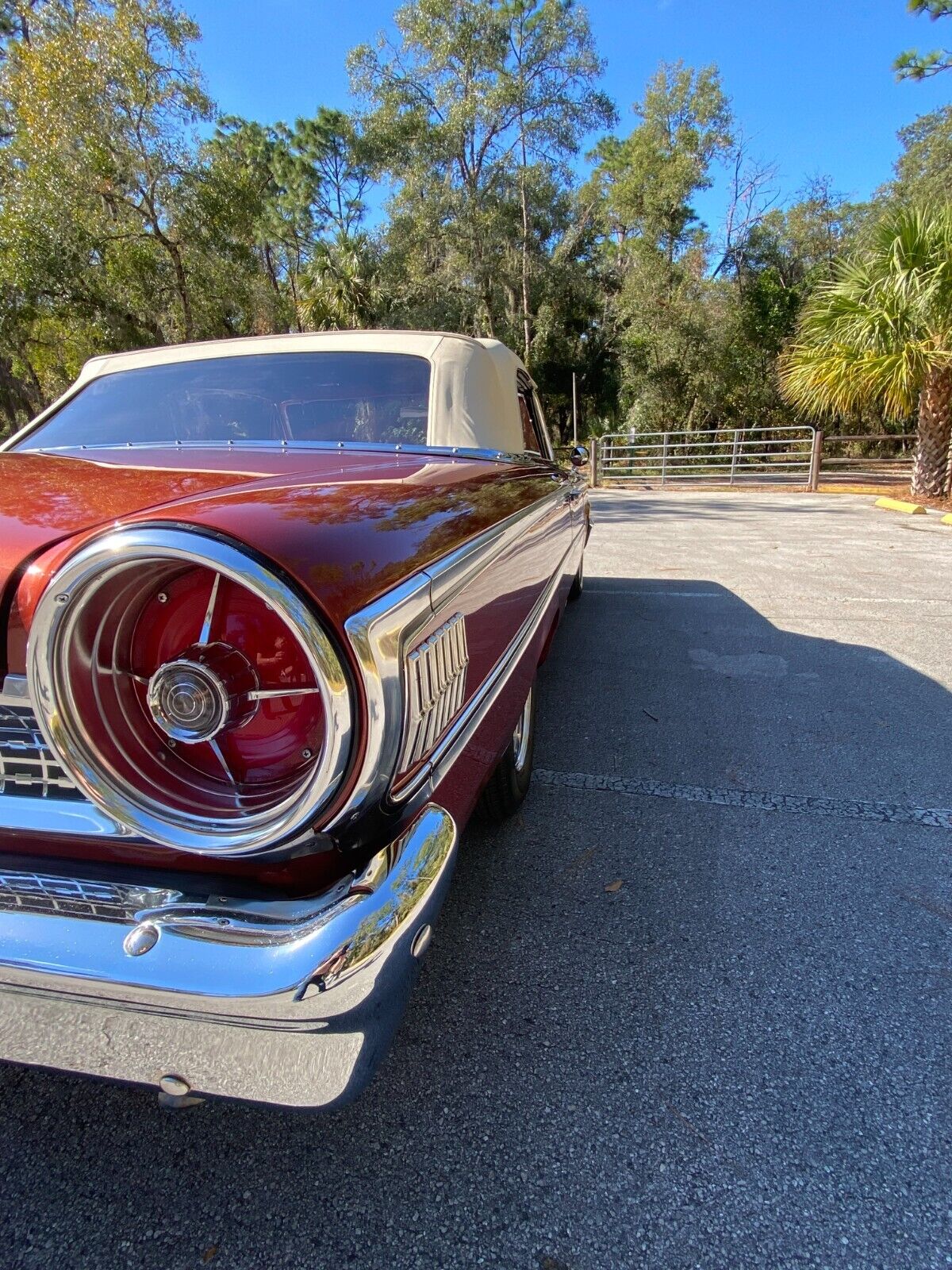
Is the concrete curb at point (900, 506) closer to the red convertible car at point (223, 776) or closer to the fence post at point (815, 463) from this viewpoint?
the fence post at point (815, 463)

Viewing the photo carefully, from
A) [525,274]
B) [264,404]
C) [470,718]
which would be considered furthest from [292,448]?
[525,274]

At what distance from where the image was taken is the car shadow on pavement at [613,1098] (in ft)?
3.99

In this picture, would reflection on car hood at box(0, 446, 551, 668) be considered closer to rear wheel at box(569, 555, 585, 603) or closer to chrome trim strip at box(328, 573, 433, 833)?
chrome trim strip at box(328, 573, 433, 833)

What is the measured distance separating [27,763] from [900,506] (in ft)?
38.7

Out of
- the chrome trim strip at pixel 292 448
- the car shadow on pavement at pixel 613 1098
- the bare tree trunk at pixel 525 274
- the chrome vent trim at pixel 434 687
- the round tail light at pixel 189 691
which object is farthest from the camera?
the bare tree trunk at pixel 525 274

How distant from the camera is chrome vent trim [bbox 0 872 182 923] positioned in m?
1.07

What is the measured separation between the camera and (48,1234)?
121cm

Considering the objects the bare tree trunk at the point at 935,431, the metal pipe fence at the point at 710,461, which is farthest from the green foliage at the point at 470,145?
the bare tree trunk at the point at 935,431

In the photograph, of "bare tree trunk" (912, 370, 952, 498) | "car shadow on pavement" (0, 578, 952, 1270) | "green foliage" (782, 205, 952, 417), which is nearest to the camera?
"car shadow on pavement" (0, 578, 952, 1270)

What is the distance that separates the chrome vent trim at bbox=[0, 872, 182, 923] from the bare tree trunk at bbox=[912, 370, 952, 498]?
1274 cm

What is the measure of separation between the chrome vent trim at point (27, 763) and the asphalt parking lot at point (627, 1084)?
0.75 m

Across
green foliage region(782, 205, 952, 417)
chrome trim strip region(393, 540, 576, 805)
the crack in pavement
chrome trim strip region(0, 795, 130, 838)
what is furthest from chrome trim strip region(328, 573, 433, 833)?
green foliage region(782, 205, 952, 417)

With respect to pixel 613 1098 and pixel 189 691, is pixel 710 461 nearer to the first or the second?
pixel 613 1098

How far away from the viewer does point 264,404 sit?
7.78 feet
